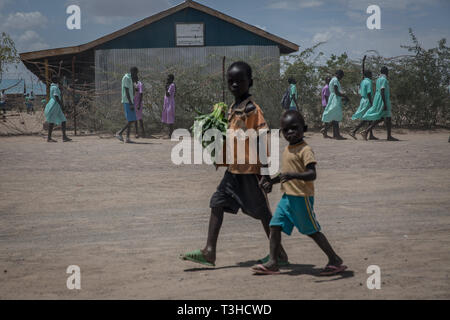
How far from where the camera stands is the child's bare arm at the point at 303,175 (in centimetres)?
402

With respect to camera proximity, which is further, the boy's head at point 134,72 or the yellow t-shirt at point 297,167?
the boy's head at point 134,72

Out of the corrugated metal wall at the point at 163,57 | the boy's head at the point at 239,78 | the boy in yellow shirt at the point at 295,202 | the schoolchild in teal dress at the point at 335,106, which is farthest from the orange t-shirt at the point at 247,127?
the corrugated metal wall at the point at 163,57

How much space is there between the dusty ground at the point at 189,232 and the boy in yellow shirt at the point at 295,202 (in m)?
0.12

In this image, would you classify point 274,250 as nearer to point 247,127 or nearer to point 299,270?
point 299,270

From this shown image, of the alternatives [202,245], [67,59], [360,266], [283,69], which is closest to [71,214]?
[202,245]

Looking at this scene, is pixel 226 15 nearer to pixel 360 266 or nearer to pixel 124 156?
pixel 124 156

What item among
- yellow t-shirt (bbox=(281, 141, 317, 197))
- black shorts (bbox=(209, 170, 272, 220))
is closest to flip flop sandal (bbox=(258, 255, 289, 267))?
black shorts (bbox=(209, 170, 272, 220))

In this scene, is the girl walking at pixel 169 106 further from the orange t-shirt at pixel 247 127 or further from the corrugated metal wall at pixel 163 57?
the orange t-shirt at pixel 247 127

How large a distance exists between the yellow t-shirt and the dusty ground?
667 mm

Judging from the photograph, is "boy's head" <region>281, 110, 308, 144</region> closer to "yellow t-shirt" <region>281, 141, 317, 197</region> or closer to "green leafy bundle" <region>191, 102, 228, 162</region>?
"yellow t-shirt" <region>281, 141, 317, 197</region>

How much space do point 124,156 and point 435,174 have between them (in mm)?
6313

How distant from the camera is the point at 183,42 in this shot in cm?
2169

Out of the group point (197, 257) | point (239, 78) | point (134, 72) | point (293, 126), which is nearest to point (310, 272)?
point (197, 257)

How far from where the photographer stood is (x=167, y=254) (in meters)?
4.92
